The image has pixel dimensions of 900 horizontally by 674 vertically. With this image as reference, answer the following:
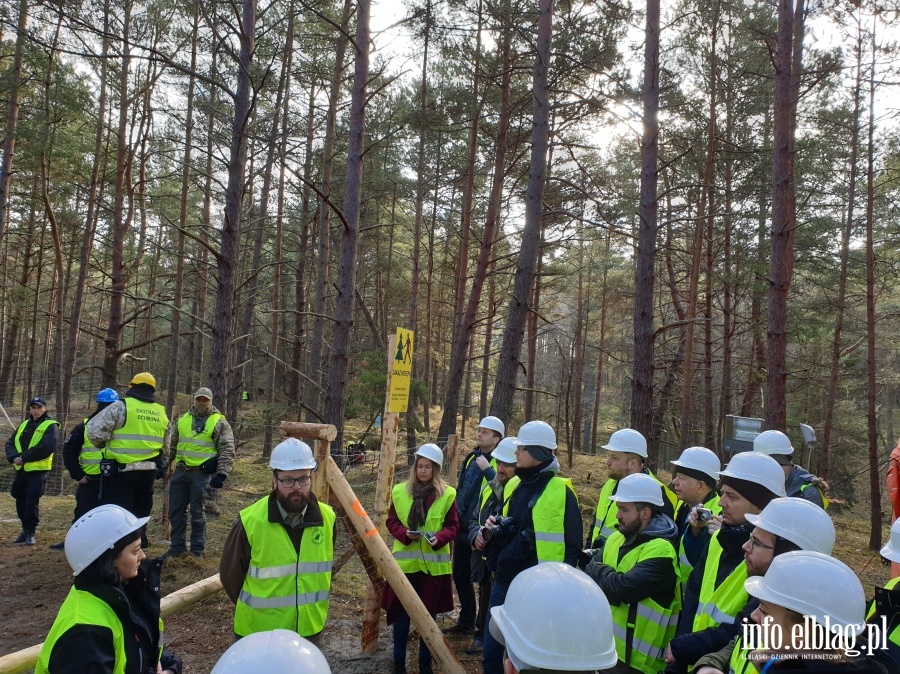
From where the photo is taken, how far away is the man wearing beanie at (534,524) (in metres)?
3.71

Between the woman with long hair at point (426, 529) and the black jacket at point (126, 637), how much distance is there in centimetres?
208

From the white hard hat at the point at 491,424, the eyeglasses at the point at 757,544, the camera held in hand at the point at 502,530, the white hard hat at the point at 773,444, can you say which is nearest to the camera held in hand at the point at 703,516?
the eyeglasses at the point at 757,544

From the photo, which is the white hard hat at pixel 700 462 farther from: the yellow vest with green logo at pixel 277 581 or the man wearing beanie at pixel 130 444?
the man wearing beanie at pixel 130 444

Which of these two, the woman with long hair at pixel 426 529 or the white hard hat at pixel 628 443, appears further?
the woman with long hair at pixel 426 529

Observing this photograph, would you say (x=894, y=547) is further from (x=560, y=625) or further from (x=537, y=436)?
(x=560, y=625)

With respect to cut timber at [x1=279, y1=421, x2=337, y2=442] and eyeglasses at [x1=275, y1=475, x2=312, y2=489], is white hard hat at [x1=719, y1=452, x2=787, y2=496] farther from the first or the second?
cut timber at [x1=279, y1=421, x2=337, y2=442]

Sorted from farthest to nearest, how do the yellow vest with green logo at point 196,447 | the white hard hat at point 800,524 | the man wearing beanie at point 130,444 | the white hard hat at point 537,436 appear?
the yellow vest with green logo at point 196,447, the man wearing beanie at point 130,444, the white hard hat at point 537,436, the white hard hat at point 800,524

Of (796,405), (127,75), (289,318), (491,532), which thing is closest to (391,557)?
(491,532)

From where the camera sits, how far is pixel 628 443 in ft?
14.2

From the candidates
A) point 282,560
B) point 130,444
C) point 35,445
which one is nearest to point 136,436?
point 130,444

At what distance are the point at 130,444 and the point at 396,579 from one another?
391 cm

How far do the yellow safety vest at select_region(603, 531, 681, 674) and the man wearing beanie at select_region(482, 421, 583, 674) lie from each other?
0.65 meters

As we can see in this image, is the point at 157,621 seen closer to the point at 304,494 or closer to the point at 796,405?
the point at 304,494

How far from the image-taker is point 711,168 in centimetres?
1481
